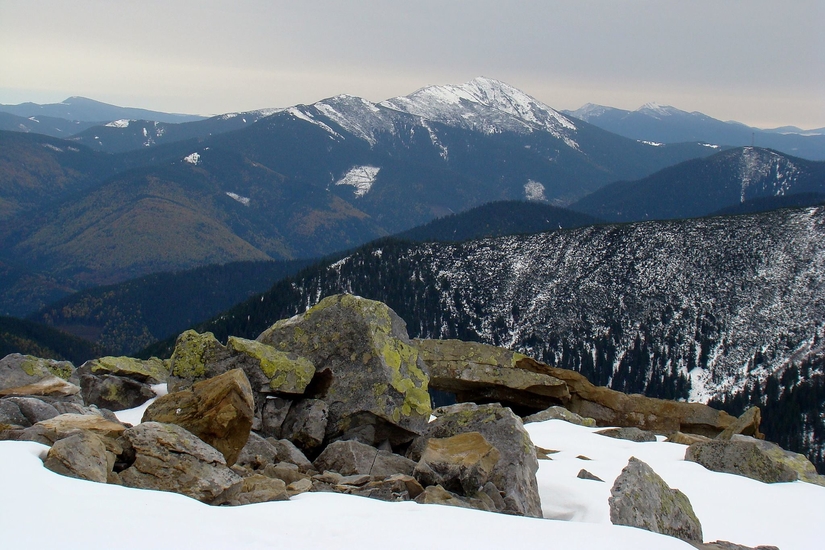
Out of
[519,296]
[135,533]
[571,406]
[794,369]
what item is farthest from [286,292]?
[135,533]

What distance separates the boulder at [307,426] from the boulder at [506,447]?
2.78 meters

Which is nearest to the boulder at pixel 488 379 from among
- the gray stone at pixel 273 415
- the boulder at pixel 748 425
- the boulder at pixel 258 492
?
the boulder at pixel 748 425

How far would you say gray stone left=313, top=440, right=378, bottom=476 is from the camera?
1686 centimetres

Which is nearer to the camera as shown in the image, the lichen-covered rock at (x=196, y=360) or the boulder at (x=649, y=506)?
the boulder at (x=649, y=506)

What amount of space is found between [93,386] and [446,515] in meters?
16.3

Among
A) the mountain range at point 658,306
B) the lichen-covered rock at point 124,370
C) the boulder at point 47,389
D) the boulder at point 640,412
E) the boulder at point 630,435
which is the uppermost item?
the boulder at point 47,389

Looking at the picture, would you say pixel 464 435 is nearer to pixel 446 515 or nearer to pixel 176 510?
pixel 446 515

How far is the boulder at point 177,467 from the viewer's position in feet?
40.3

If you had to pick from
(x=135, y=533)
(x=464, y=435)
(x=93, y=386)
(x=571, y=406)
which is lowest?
(x=571, y=406)

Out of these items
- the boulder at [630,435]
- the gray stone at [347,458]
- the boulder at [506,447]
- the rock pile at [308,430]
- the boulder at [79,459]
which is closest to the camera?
the boulder at [79,459]

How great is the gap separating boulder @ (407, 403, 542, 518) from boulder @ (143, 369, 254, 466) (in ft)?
19.5

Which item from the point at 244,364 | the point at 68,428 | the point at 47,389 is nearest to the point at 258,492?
the point at 68,428

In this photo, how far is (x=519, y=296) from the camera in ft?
584

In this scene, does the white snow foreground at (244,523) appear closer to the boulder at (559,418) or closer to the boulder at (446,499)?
the boulder at (446,499)
